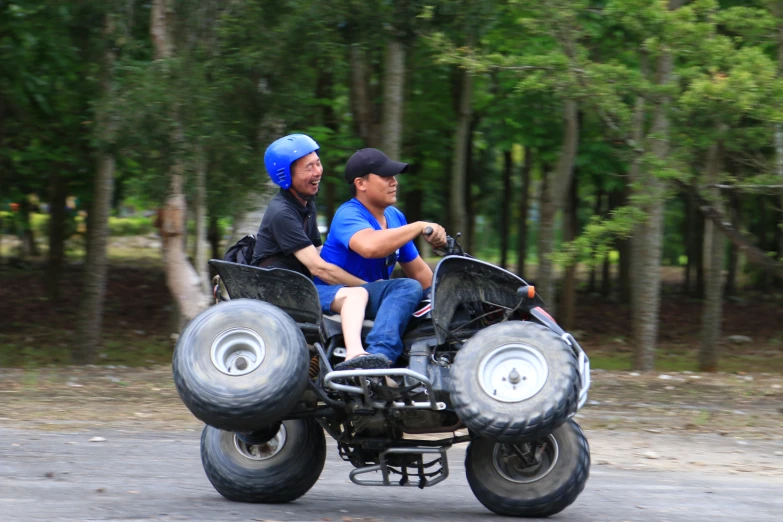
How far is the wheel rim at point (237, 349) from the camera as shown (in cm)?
550

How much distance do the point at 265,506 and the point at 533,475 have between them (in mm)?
1584

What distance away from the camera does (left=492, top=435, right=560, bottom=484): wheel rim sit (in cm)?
573

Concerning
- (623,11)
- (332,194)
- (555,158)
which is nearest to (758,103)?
(623,11)

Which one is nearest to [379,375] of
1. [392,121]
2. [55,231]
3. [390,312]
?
[390,312]

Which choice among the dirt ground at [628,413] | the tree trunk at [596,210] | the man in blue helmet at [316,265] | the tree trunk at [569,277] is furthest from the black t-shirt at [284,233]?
the tree trunk at [569,277]

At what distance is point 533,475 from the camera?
228 inches

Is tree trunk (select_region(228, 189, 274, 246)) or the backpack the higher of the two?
the backpack

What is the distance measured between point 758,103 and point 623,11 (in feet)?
5.72

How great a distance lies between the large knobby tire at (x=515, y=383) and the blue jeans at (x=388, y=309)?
17.1 inches

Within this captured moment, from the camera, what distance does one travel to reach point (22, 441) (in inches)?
340

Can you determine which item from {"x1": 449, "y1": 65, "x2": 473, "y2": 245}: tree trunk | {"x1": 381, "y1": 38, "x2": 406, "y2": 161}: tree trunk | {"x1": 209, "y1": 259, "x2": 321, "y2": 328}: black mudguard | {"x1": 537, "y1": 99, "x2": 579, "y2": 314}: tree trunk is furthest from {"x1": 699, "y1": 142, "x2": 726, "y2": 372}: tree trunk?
{"x1": 209, "y1": 259, "x2": 321, "y2": 328}: black mudguard

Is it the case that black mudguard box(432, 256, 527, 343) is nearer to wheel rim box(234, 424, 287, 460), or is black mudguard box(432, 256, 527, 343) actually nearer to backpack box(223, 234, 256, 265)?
backpack box(223, 234, 256, 265)

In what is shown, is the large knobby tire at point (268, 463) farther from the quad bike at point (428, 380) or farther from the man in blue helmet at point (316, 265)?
the man in blue helmet at point (316, 265)

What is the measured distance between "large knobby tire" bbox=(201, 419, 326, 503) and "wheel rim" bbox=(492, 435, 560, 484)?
116 cm
